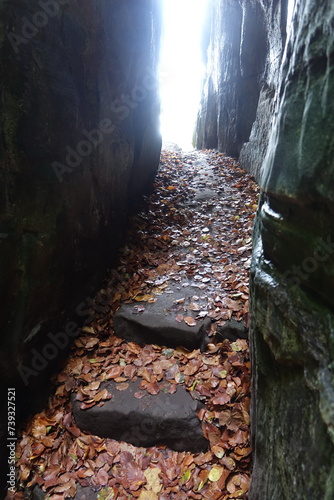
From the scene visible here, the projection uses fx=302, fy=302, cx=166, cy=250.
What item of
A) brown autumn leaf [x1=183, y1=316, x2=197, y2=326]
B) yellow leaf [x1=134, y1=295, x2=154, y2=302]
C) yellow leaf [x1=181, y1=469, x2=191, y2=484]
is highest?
brown autumn leaf [x1=183, y1=316, x2=197, y2=326]

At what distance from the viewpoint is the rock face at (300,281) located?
146cm

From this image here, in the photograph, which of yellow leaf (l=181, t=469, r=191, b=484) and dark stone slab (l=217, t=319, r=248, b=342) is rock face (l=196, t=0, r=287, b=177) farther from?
yellow leaf (l=181, t=469, r=191, b=484)

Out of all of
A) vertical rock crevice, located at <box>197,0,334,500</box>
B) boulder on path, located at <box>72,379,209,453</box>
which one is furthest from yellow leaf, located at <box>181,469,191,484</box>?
vertical rock crevice, located at <box>197,0,334,500</box>

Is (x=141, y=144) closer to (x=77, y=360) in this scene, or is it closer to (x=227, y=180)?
(x=227, y=180)

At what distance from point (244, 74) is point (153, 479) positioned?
9399mm

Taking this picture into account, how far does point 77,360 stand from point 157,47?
6.72 meters

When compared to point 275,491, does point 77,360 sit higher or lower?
lower

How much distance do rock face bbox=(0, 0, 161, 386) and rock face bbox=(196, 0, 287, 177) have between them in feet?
11.3

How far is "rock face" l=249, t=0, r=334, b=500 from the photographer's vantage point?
4.78 ft

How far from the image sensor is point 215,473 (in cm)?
265

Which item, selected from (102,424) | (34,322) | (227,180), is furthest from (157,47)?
(102,424)

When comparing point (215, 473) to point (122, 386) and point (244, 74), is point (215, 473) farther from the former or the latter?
point (244, 74)

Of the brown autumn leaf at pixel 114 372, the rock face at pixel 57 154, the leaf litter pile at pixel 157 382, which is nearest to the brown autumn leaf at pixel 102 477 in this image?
the leaf litter pile at pixel 157 382

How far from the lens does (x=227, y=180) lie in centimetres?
812
